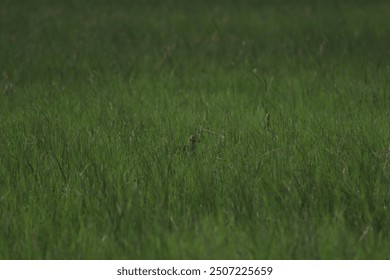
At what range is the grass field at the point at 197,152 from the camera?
267cm

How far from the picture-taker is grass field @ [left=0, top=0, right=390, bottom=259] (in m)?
2.67

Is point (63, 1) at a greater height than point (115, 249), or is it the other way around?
point (115, 249)

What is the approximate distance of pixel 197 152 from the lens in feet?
11.6

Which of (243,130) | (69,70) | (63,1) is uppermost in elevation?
(243,130)

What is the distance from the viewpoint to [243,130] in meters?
3.93

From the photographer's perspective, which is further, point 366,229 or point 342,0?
point 342,0

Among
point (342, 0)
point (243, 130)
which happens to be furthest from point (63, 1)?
point (243, 130)

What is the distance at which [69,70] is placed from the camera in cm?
644

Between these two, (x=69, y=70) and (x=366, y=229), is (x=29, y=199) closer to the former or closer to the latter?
(x=366, y=229)
